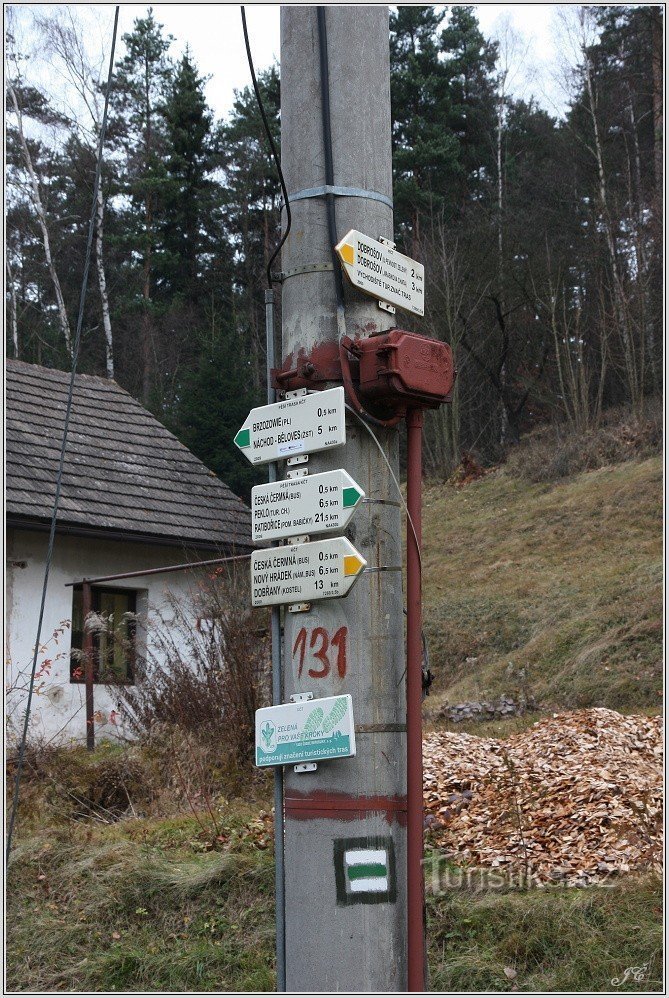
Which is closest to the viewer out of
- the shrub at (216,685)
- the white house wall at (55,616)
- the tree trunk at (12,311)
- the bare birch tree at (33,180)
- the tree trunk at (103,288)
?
the shrub at (216,685)

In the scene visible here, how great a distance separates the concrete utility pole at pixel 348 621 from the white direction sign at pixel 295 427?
0.26 feet

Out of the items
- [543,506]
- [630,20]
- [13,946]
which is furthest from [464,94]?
[13,946]

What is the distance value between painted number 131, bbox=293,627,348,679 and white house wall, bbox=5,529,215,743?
876 centimetres

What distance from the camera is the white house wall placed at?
1271 cm

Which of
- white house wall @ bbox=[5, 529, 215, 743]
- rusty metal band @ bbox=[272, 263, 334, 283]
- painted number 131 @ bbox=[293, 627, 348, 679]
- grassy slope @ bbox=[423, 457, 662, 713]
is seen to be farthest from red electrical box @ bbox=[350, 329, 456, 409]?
white house wall @ bbox=[5, 529, 215, 743]

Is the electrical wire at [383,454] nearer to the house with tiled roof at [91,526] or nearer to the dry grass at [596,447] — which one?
the house with tiled roof at [91,526]

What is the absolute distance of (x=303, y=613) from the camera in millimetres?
3523

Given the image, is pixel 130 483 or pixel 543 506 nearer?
pixel 130 483

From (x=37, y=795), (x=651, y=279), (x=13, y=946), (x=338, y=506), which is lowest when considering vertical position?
(x=13, y=946)

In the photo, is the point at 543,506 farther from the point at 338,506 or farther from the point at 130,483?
the point at 338,506

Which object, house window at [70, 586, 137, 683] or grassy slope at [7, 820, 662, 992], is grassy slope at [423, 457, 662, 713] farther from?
grassy slope at [7, 820, 662, 992]

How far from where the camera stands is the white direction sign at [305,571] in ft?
11.2

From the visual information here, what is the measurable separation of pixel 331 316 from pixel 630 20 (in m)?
29.2

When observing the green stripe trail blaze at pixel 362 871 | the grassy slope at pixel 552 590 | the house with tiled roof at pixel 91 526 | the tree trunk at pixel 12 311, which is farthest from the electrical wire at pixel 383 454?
the tree trunk at pixel 12 311
